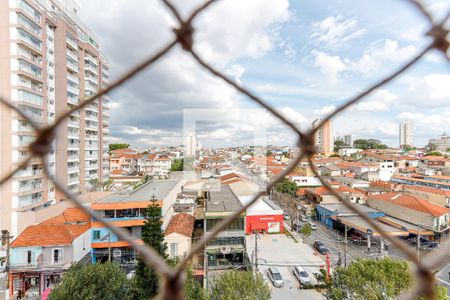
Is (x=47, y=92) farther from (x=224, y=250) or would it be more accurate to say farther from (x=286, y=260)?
(x=286, y=260)

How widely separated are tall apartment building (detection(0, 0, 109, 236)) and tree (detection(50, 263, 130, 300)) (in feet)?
12.2

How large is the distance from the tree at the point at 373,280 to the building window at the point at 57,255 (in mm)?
7140

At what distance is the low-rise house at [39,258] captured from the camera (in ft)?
24.4

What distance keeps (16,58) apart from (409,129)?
39.1 metres

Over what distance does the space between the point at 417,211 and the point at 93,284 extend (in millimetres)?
11591

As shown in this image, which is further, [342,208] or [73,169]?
[73,169]

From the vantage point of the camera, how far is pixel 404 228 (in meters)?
10.5

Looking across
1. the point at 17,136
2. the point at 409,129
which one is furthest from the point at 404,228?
the point at 409,129

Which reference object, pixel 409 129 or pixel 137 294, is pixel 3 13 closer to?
pixel 137 294

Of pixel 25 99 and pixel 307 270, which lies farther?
pixel 25 99

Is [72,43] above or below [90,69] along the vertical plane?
above

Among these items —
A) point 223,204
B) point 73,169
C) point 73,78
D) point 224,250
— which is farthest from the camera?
point 73,78

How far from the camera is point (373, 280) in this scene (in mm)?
4777

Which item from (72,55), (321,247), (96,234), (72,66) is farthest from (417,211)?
(72,55)
